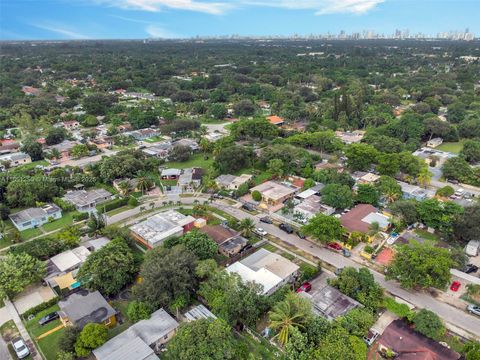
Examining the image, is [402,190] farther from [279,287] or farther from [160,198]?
[160,198]

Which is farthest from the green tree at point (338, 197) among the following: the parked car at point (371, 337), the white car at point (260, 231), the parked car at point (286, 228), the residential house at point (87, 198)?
the residential house at point (87, 198)

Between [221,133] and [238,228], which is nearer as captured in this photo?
[238,228]

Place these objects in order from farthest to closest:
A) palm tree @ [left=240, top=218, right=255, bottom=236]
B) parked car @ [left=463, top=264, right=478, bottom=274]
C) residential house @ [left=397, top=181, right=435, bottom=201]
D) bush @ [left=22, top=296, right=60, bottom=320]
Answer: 1. residential house @ [left=397, top=181, right=435, bottom=201]
2. palm tree @ [left=240, top=218, right=255, bottom=236]
3. parked car @ [left=463, top=264, right=478, bottom=274]
4. bush @ [left=22, top=296, right=60, bottom=320]

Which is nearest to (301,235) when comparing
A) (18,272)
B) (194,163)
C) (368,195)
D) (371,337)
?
(368,195)

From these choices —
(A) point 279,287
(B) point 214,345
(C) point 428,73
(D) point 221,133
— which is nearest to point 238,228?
(A) point 279,287

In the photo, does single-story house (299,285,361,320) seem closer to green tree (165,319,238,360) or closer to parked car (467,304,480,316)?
green tree (165,319,238,360)

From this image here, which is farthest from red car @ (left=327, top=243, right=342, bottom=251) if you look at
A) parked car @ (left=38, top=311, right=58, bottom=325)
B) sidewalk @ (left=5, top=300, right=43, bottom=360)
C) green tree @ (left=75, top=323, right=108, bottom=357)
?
sidewalk @ (left=5, top=300, right=43, bottom=360)
